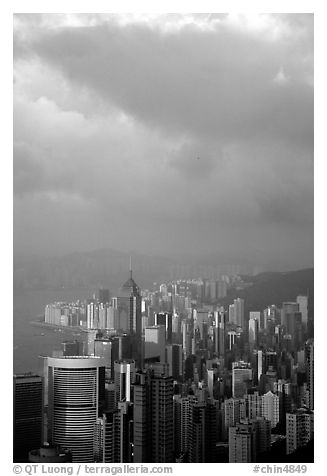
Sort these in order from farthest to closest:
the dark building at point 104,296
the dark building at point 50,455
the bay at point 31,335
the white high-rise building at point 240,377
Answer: the dark building at point 104,296 → the white high-rise building at point 240,377 → the bay at point 31,335 → the dark building at point 50,455

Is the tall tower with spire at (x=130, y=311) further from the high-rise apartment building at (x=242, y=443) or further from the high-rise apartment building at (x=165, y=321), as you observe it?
the high-rise apartment building at (x=242, y=443)

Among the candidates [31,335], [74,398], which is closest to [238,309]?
[74,398]

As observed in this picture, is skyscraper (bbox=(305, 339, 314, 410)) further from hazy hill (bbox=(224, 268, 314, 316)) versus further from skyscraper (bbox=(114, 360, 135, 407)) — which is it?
skyscraper (bbox=(114, 360, 135, 407))

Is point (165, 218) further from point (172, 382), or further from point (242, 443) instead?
point (242, 443)

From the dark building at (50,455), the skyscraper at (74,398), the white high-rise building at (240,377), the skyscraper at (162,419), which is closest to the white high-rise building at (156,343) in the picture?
the skyscraper at (162,419)

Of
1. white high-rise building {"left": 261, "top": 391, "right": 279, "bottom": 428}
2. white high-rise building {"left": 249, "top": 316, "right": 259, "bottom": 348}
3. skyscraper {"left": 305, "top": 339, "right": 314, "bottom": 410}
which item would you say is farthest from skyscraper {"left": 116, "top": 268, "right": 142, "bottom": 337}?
skyscraper {"left": 305, "top": 339, "right": 314, "bottom": 410}
